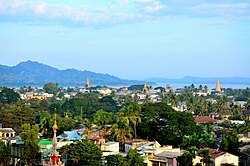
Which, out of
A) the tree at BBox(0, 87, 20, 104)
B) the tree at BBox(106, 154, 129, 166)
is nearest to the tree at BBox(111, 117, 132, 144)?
the tree at BBox(106, 154, 129, 166)

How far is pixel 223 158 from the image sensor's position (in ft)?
131

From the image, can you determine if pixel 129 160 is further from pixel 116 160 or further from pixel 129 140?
pixel 129 140

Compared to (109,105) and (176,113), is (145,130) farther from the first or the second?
(109,105)

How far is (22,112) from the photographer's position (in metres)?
61.5

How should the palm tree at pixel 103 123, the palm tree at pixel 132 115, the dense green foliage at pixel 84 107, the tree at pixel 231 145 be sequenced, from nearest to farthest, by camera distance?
1. the tree at pixel 231 145
2. the palm tree at pixel 103 123
3. the palm tree at pixel 132 115
4. the dense green foliage at pixel 84 107

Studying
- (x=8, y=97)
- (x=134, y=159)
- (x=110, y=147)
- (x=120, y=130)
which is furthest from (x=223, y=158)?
(x=8, y=97)

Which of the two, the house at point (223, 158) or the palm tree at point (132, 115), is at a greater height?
the palm tree at point (132, 115)

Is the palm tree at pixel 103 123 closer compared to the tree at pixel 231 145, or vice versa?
the tree at pixel 231 145

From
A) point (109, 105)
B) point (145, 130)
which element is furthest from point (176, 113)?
point (109, 105)

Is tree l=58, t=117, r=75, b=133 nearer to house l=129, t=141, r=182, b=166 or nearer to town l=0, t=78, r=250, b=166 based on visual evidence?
town l=0, t=78, r=250, b=166

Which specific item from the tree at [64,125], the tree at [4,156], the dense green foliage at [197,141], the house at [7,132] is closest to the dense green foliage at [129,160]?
the dense green foliage at [197,141]

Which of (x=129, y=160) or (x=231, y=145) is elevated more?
(x=231, y=145)

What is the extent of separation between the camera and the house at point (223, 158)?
39.5 meters

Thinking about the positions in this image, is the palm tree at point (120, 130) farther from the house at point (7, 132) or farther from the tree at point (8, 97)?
the tree at point (8, 97)
